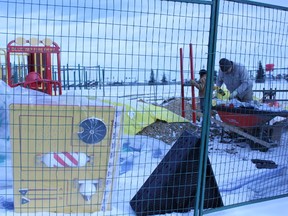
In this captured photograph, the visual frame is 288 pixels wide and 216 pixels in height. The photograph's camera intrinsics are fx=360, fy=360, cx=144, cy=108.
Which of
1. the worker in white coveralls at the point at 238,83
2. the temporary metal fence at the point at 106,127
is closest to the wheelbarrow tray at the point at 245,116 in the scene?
the worker in white coveralls at the point at 238,83

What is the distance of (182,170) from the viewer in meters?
3.41

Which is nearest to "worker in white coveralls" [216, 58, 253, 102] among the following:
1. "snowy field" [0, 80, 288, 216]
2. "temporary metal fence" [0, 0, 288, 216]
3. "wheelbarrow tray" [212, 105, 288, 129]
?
"wheelbarrow tray" [212, 105, 288, 129]

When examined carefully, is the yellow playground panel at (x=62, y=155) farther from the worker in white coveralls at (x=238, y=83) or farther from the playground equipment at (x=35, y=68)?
the worker in white coveralls at (x=238, y=83)

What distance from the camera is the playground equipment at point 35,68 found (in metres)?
4.81

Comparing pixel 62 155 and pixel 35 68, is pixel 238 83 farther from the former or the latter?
pixel 62 155

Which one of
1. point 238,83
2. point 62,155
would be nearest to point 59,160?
point 62,155

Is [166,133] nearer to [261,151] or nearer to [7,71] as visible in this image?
[261,151]

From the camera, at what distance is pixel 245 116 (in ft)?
19.4

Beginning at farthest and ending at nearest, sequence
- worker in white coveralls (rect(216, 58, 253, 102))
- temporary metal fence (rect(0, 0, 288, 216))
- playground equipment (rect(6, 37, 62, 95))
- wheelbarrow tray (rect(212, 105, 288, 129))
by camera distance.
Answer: worker in white coveralls (rect(216, 58, 253, 102)) → wheelbarrow tray (rect(212, 105, 288, 129)) → playground equipment (rect(6, 37, 62, 95)) → temporary metal fence (rect(0, 0, 288, 216))

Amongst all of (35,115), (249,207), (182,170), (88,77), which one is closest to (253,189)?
(249,207)

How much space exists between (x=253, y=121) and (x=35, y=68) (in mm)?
3911

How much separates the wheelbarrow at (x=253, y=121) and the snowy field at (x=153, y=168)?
184 mm

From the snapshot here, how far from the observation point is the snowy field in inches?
132

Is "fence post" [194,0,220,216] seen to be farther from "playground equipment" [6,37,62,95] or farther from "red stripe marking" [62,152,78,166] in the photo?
"playground equipment" [6,37,62,95]
